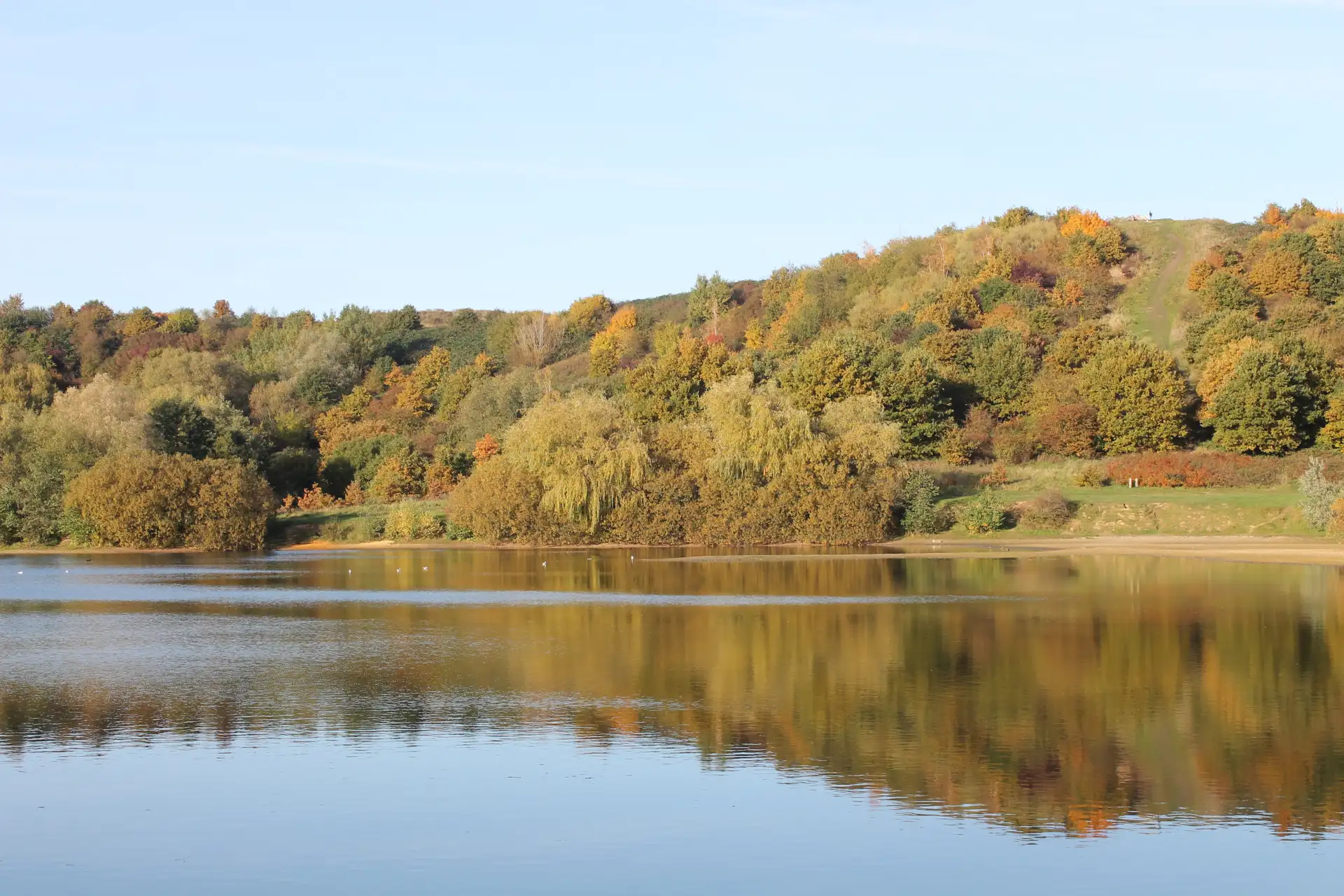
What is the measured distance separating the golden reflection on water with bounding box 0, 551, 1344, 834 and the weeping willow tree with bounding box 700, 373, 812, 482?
23.8 m

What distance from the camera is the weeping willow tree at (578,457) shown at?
61.3 metres

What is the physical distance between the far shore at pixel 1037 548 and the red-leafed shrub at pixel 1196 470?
27.0 ft

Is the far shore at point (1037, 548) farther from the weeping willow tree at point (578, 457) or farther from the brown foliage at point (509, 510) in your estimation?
the weeping willow tree at point (578, 457)

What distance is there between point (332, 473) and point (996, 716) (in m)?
65.8

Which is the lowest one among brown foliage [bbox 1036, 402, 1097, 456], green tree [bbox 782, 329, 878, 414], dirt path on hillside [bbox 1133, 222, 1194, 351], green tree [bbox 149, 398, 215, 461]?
brown foliage [bbox 1036, 402, 1097, 456]

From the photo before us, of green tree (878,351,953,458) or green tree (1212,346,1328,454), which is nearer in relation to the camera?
green tree (1212,346,1328,454)

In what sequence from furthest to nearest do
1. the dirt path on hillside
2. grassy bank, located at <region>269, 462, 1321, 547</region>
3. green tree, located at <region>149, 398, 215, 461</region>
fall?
the dirt path on hillside < green tree, located at <region>149, 398, 215, 461</region> < grassy bank, located at <region>269, 462, 1321, 547</region>

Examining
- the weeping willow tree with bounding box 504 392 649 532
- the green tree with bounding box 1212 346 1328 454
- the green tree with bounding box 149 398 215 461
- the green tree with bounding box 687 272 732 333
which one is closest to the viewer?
the weeping willow tree with bounding box 504 392 649 532

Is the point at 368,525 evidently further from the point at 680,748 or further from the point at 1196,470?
the point at 680,748

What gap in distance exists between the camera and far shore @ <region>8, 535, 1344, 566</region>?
48.5 m

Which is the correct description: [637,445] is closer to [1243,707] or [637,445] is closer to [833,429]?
[833,429]

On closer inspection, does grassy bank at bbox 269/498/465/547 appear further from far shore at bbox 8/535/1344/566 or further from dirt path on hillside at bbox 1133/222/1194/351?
dirt path on hillside at bbox 1133/222/1194/351

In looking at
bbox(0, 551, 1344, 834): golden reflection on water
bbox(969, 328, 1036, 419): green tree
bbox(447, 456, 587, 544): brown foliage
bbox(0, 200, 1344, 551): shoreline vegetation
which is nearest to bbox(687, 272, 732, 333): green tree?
bbox(0, 200, 1344, 551): shoreline vegetation

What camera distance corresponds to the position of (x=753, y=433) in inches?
2462
